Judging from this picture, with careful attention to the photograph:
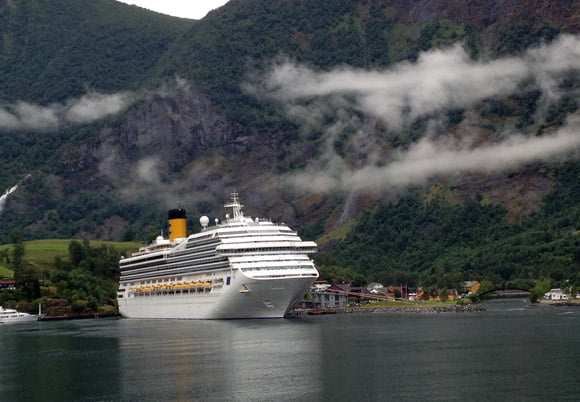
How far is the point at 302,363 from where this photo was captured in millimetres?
99375

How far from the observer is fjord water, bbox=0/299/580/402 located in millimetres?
83075

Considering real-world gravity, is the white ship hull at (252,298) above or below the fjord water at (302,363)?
above

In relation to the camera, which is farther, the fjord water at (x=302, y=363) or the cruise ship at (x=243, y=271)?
the cruise ship at (x=243, y=271)

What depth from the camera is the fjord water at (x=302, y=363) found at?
8308 cm

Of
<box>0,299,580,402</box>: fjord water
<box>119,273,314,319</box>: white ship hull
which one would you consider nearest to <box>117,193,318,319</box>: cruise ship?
<box>119,273,314,319</box>: white ship hull

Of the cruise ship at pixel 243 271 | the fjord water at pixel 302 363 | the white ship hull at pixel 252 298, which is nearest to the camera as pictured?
the fjord water at pixel 302 363

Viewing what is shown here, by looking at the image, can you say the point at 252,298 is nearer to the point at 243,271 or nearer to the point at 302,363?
the point at 243,271

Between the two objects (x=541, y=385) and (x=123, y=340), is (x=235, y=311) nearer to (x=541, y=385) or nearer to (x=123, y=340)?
(x=123, y=340)

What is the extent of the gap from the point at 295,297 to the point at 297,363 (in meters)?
64.6

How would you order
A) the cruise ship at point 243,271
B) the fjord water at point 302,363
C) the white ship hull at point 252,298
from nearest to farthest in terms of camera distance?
1. the fjord water at point 302,363
2. the white ship hull at point 252,298
3. the cruise ship at point 243,271

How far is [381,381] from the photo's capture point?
86.6 m

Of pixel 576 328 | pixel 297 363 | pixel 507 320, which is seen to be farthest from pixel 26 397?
pixel 507 320

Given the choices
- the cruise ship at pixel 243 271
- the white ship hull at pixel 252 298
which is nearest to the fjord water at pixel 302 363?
the white ship hull at pixel 252 298

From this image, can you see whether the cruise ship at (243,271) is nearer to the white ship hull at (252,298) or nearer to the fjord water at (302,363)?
the white ship hull at (252,298)
